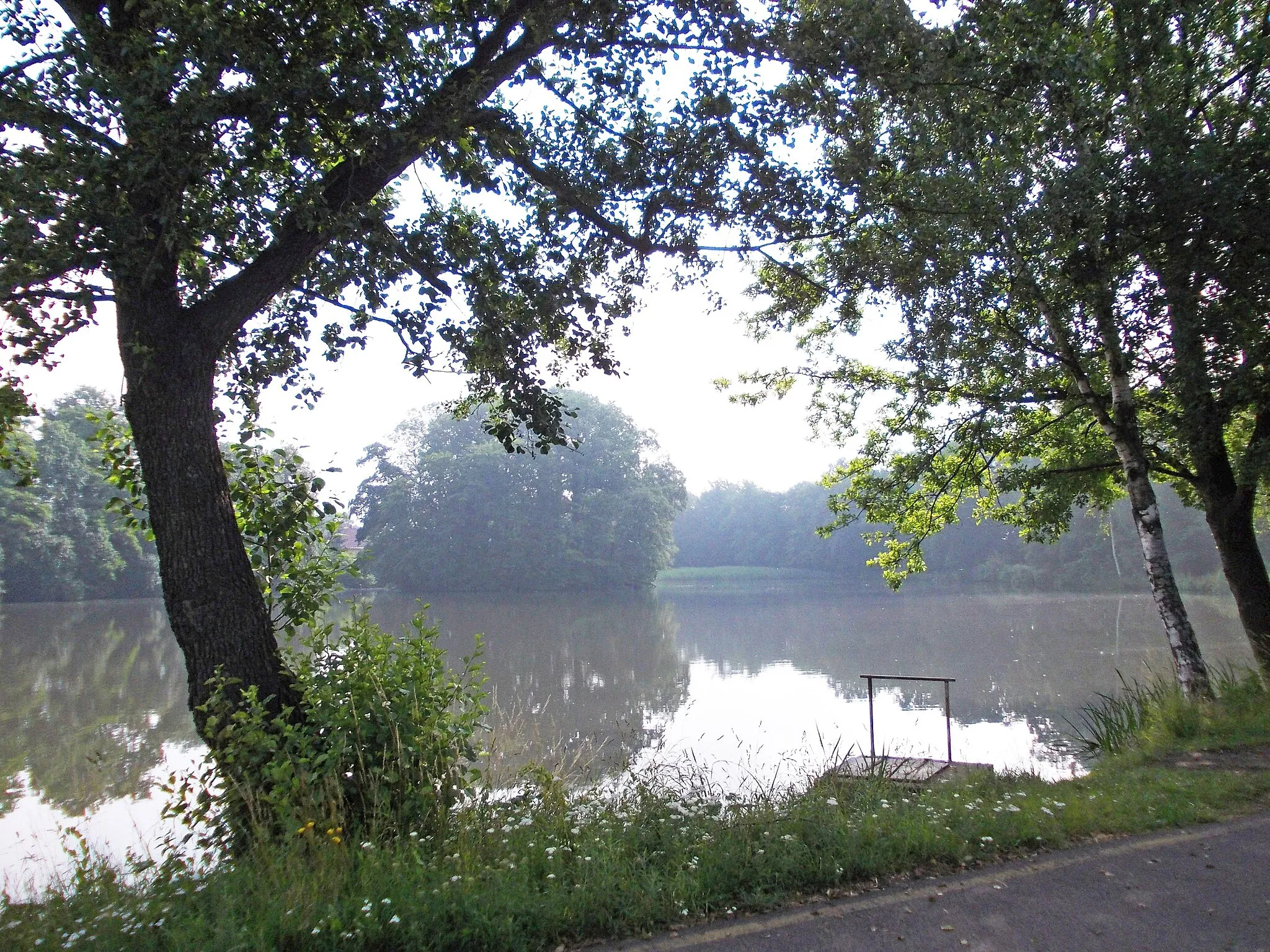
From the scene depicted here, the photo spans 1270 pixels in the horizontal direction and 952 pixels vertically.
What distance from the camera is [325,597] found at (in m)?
5.83

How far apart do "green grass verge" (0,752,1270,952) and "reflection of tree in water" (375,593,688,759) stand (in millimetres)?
1975

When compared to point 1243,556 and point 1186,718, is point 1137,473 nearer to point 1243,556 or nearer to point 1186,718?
point 1243,556

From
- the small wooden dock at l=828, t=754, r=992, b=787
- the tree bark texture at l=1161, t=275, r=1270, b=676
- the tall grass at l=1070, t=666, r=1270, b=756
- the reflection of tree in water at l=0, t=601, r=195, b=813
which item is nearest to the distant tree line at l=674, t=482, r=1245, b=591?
the tree bark texture at l=1161, t=275, r=1270, b=676

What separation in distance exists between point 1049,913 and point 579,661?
62.3 ft

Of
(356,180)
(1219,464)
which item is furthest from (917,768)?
(356,180)

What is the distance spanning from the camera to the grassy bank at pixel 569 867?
10.5 feet

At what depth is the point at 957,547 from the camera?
6344 centimetres

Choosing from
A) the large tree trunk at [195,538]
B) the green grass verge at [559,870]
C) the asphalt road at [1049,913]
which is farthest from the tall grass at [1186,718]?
the large tree trunk at [195,538]

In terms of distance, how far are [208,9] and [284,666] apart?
153 inches

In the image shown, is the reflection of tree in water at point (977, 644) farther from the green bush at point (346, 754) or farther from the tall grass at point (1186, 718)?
the green bush at point (346, 754)

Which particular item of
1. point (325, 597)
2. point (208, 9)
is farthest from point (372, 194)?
point (325, 597)

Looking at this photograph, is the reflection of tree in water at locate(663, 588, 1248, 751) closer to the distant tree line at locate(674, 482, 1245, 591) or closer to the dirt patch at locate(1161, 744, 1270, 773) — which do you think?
the distant tree line at locate(674, 482, 1245, 591)

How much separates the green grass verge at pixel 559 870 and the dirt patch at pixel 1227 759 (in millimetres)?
1081

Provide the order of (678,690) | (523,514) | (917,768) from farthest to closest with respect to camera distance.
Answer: (523,514)
(678,690)
(917,768)
